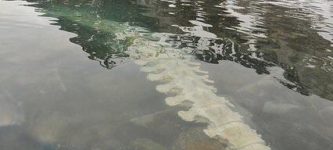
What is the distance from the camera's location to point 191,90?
26.7 ft

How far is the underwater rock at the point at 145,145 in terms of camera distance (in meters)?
5.92

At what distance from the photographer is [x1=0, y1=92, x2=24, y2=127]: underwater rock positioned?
648 cm

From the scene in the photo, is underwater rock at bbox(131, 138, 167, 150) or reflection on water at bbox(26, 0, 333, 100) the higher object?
reflection on water at bbox(26, 0, 333, 100)

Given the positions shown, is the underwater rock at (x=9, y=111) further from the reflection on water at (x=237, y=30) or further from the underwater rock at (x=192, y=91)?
the underwater rock at (x=192, y=91)

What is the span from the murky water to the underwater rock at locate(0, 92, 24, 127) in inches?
0.7

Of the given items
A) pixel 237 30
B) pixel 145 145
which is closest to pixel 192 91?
pixel 145 145

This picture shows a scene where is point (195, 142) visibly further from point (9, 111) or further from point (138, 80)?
point (9, 111)

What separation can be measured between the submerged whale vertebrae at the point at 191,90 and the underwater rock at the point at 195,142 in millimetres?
143

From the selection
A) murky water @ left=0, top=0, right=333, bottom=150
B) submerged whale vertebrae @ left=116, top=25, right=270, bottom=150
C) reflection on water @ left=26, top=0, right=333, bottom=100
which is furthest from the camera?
reflection on water @ left=26, top=0, right=333, bottom=100

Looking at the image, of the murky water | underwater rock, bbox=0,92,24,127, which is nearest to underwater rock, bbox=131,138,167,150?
the murky water

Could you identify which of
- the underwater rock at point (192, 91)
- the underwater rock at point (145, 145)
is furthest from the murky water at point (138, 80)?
the underwater rock at point (192, 91)

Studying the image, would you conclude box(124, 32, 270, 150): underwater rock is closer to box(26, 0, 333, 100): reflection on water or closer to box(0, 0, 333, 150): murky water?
box(0, 0, 333, 150): murky water

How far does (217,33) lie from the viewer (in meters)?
12.8

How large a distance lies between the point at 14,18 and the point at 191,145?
975 cm
